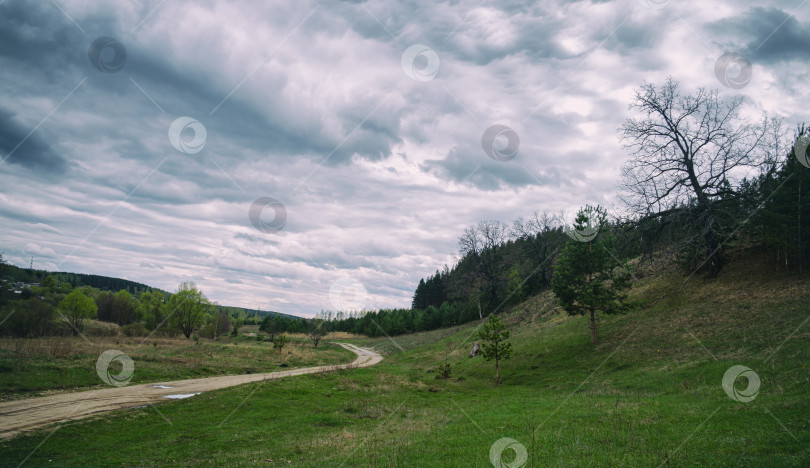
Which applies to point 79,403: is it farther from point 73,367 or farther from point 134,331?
point 134,331

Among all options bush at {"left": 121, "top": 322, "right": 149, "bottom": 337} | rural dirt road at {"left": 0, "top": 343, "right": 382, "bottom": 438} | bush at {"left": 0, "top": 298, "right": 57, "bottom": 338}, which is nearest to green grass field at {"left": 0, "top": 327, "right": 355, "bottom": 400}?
rural dirt road at {"left": 0, "top": 343, "right": 382, "bottom": 438}

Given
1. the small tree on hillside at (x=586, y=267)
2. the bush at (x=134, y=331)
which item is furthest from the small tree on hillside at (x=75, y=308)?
the small tree on hillside at (x=586, y=267)

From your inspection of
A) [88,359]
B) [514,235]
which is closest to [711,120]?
[514,235]

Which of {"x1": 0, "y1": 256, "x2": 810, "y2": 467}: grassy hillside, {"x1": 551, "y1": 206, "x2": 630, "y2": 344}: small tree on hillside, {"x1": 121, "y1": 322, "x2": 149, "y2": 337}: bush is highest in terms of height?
{"x1": 551, "y1": 206, "x2": 630, "y2": 344}: small tree on hillside

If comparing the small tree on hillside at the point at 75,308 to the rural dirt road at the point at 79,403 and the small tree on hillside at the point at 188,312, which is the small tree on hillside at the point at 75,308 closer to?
the small tree on hillside at the point at 188,312

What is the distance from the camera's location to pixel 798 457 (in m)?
8.06

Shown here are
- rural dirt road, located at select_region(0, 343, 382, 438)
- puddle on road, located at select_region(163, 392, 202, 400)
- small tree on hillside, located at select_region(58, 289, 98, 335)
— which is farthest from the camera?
A: small tree on hillside, located at select_region(58, 289, 98, 335)

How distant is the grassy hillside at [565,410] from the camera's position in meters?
10.5

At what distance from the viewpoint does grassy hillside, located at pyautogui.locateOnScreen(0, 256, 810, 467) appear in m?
10.5

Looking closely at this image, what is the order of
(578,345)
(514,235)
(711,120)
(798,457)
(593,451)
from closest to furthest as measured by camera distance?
1. (798,457)
2. (593,451)
3. (711,120)
4. (578,345)
5. (514,235)

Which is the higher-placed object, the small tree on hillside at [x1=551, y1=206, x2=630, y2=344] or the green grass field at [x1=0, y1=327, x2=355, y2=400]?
the small tree on hillside at [x1=551, y1=206, x2=630, y2=344]

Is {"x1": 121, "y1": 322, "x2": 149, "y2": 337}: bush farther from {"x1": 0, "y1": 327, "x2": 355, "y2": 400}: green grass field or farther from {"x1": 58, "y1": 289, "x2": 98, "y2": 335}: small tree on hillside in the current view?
{"x1": 0, "y1": 327, "x2": 355, "y2": 400}: green grass field

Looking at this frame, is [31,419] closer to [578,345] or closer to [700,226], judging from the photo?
[578,345]

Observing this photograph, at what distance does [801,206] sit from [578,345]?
1902 centimetres
